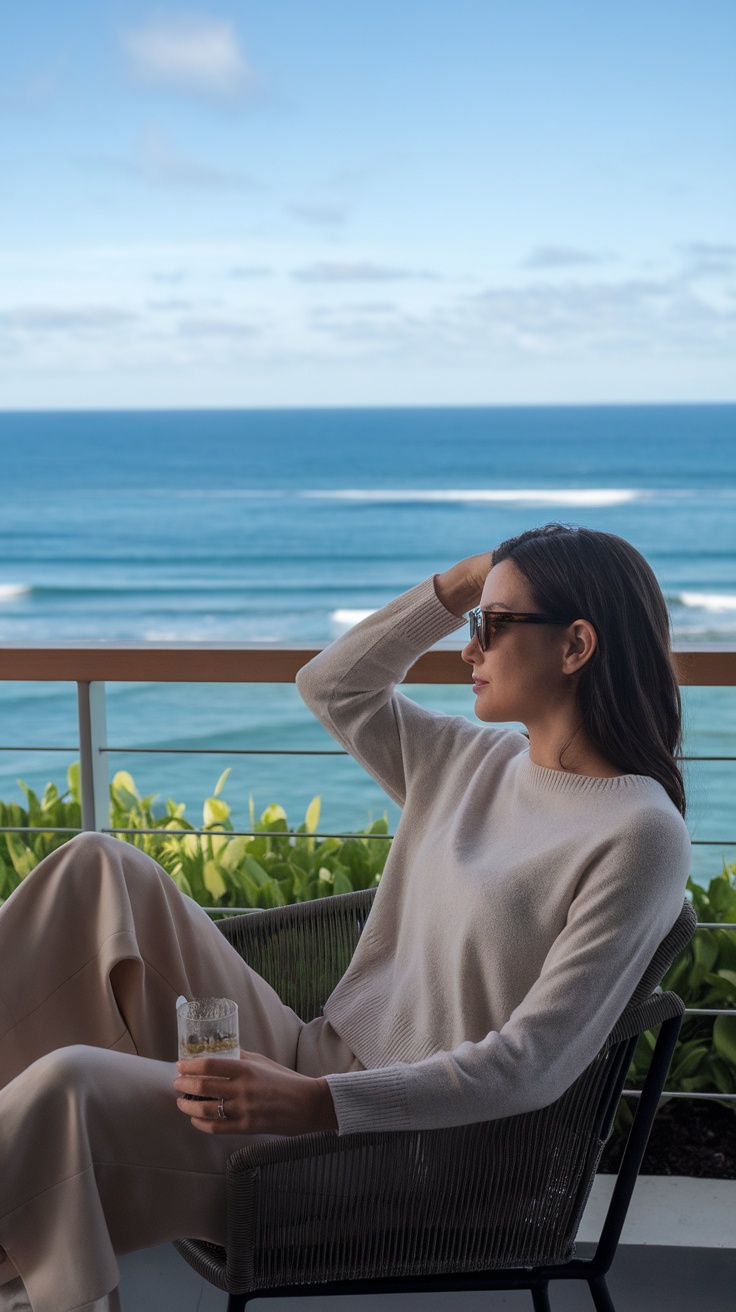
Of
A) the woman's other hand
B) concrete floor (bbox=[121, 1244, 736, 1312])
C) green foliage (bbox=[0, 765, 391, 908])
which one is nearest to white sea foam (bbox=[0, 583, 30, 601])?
green foliage (bbox=[0, 765, 391, 908])

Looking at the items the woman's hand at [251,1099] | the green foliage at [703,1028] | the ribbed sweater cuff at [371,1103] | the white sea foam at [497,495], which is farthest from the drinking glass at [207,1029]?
the white sea foam at [497,495]

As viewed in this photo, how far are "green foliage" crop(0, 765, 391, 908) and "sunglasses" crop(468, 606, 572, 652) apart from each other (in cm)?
100

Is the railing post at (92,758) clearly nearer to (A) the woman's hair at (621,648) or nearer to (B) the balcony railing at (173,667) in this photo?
(B) the balcony railing at (173,667)

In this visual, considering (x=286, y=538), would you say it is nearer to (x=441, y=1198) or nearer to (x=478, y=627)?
(x=478, y=627)

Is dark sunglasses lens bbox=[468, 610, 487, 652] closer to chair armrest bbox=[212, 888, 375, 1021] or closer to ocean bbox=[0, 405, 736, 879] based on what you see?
ocean bbox=[0, 405, 736, 879]

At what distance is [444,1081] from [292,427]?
36.2 meters

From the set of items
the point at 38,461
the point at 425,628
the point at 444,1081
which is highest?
the point at 38,461

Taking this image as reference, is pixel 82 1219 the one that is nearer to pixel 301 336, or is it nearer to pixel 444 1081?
pixel 444 1081

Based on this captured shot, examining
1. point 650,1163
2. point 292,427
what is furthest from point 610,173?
point 650,1163

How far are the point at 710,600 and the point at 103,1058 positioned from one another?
657 inches

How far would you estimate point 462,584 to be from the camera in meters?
1.83

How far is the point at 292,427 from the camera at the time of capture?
36688mm

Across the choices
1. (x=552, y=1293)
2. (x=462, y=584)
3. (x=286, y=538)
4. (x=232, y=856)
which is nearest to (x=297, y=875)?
(x=232, y=856)

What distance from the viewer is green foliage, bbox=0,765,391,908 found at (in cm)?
278
